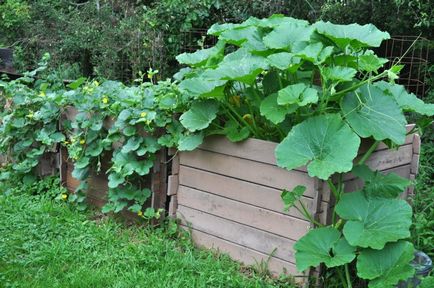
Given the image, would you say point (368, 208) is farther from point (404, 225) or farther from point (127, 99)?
point (127, 99)

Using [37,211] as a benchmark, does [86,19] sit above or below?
above

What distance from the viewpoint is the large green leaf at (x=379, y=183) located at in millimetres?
2424

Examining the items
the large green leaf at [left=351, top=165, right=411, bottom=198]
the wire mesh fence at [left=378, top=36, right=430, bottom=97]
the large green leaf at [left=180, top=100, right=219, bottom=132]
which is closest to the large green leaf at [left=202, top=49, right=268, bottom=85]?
the large green leaf at [left=180, top=100, right=219, bottom=132]

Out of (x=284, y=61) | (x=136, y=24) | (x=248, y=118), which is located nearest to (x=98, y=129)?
(x=248, y=118)

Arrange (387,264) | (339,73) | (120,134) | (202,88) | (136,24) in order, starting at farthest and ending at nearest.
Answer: (136,24)
(120,134)
(202,88)
(339,73)
(387,264)

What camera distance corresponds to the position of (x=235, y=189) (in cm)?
280

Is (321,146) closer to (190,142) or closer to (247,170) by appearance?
(247,170)

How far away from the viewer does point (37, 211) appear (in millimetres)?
3412

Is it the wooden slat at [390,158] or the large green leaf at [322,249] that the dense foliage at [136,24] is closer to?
the wooden slat at [390,158]

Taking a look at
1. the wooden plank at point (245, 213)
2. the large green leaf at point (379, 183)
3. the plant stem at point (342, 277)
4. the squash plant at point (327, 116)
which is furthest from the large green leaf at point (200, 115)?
the plant stem at point (342, 277)

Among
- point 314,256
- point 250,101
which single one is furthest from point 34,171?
point 314,256

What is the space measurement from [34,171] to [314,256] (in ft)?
8.14

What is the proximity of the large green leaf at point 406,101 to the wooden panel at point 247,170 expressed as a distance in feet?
1.99

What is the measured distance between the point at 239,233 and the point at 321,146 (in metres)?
0.77
